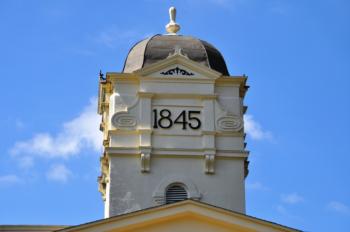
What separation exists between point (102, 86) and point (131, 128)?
2.69 metres

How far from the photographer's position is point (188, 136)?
38531mm

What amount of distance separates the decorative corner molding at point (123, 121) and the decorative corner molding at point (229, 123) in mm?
3152

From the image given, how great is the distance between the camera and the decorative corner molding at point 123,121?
126ft

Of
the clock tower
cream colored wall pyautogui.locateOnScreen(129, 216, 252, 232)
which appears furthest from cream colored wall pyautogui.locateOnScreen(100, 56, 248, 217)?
cream colored wall pyautogui.locateOnScreen(129, 216, 252, 232)

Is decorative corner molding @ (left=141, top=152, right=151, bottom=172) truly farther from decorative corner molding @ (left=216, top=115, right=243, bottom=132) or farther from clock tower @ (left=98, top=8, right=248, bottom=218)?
decorative corner molding @ (left=216, top=115, right=243, bottom=132)

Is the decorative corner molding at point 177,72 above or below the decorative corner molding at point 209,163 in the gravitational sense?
above

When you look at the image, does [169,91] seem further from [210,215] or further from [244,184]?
[210,215]

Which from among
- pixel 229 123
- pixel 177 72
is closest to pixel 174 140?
pixel 229 123

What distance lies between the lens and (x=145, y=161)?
3788 cm

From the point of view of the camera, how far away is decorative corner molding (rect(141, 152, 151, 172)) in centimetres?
3784

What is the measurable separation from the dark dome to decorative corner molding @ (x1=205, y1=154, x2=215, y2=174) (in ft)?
13.1

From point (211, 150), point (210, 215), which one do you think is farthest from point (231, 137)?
point (210, 215)

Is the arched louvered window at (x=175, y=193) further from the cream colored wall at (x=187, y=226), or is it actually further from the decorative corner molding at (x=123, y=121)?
the cream colored wall at (x=187, y=226)

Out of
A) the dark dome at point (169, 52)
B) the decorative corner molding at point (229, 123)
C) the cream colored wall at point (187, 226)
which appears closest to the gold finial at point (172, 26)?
the dark dome at point (169, 52)
